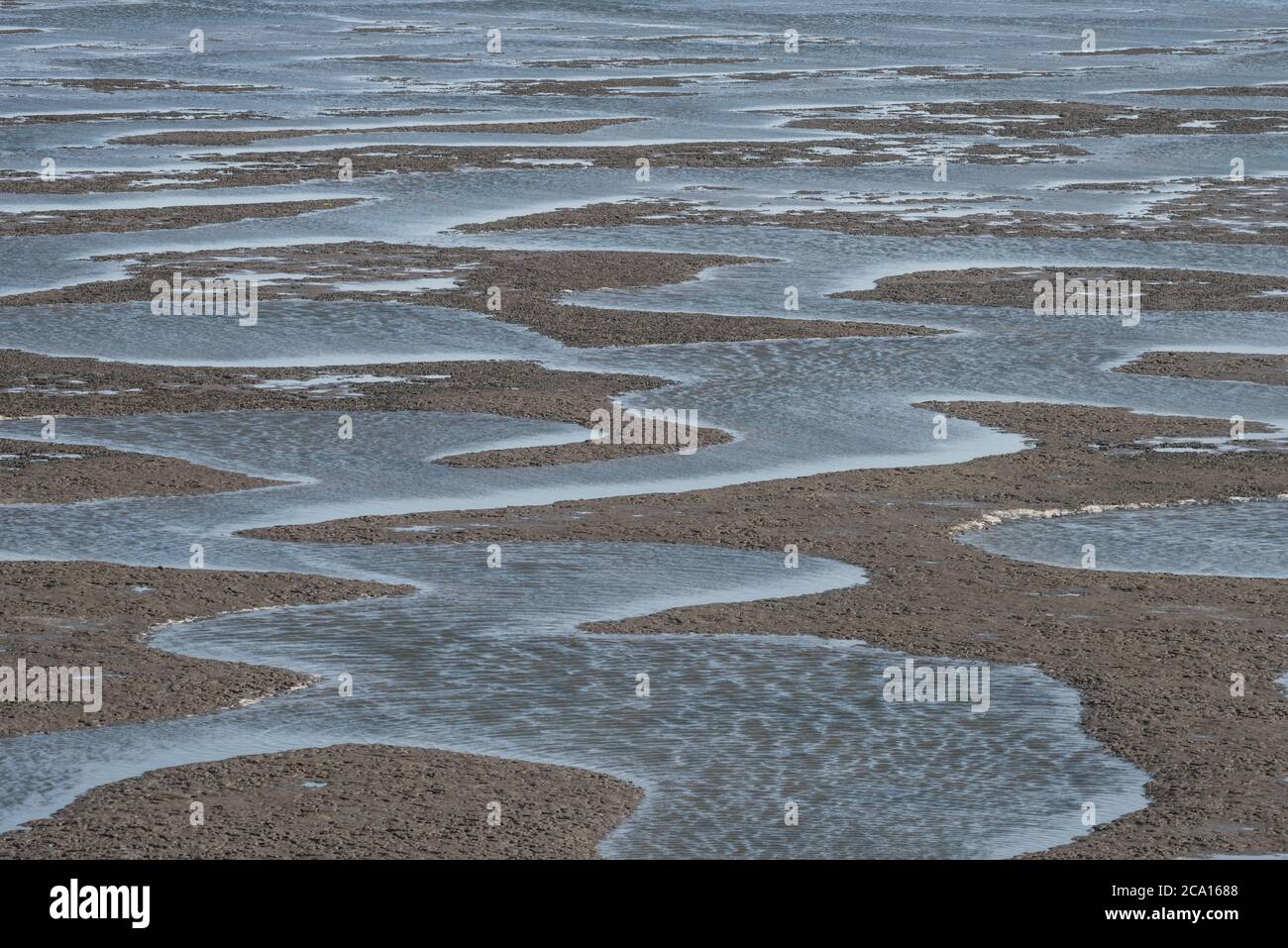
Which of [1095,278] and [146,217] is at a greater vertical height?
[146,217]

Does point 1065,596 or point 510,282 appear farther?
point 510,282

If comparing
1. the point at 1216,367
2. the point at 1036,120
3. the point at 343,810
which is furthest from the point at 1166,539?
the point at 1036,120

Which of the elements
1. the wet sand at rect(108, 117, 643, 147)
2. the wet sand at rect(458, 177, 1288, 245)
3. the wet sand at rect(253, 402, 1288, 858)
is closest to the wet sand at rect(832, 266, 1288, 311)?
the wet sand at rect(458, 177, 1288, 245)

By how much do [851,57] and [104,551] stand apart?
153 ft

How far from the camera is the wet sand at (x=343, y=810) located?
26.0ft

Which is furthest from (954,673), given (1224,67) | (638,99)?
(1224,67)

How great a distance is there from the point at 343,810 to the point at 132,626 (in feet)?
9.02

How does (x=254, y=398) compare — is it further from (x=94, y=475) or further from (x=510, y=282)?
(x=510, y=282)

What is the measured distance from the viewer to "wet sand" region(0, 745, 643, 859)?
7934mm

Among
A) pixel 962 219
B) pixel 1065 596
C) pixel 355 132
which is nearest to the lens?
pixel 1065 596

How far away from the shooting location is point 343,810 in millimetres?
8344

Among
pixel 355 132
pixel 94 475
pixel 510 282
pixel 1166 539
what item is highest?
pixel 355 132

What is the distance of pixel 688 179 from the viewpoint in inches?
1196

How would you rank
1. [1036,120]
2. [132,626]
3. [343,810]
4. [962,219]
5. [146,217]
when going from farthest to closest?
1. [1036,120]
2. [962,219]
3. [146,217]
4. [132,626]
5. [343,810]
